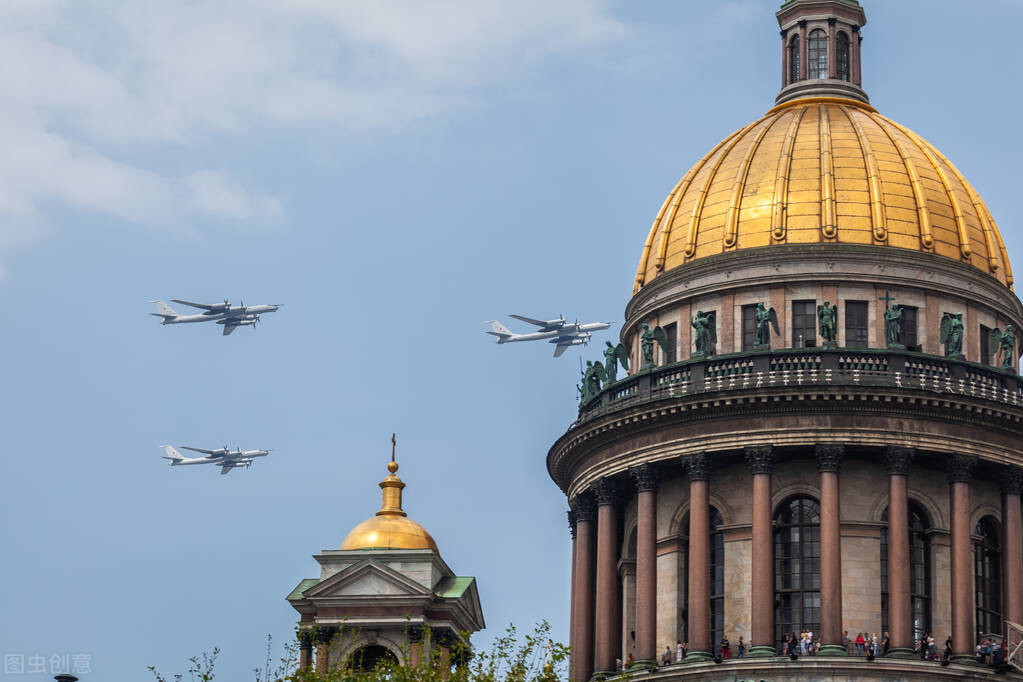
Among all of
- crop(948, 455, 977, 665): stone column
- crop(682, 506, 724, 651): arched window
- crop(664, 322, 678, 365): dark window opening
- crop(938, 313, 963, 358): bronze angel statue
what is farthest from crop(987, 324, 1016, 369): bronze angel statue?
crop(682, 506, 724, 651): arched window

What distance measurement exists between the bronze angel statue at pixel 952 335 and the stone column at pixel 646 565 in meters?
10.8

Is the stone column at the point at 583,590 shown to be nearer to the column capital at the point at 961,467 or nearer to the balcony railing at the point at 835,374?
the balcony railing at the point at 835,374

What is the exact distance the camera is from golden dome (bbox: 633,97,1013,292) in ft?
293

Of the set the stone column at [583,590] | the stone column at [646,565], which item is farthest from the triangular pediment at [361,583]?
the stone column at [583,590]

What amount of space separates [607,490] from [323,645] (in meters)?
13.2

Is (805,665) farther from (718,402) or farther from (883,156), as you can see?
→ (883,156)

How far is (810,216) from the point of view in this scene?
8950 centimetres

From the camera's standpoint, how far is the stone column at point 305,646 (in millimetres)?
79875

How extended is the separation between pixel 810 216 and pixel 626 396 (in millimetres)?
9026

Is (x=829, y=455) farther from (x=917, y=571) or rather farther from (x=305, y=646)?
(x=305, y=646)

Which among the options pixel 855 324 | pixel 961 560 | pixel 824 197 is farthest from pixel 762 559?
pixel 824 197

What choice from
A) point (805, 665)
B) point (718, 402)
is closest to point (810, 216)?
point (718, 402)

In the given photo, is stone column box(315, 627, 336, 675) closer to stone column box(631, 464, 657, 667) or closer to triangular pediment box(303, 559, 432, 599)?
triangular pediment box(303, 559, 432, 599)

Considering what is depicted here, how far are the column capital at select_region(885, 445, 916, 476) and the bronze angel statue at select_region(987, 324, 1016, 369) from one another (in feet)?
22.9
